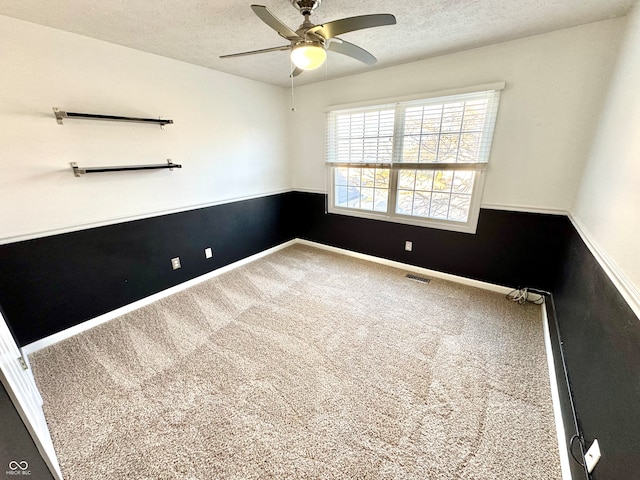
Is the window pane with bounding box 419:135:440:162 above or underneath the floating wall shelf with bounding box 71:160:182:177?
above

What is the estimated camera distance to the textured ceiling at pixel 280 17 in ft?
5.16

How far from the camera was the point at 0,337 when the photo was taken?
1253mm

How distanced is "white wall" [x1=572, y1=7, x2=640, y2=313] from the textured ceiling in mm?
501

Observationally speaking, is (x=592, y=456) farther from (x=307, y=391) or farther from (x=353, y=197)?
(x=353, y=197)

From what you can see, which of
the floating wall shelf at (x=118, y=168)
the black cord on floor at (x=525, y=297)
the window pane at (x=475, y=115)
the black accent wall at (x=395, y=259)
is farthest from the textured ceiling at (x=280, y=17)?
the black cord on floor at (x=525, y=297)

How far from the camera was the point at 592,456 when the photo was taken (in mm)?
1034

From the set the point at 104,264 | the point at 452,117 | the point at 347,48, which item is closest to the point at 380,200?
the point at 452,117

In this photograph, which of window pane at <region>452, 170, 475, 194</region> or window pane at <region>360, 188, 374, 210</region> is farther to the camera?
window pane at <region>360, 188, 374, 210</region>

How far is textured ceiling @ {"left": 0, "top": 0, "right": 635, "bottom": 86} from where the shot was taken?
157cm

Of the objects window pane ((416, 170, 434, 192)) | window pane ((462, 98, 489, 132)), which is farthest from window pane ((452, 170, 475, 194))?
window pane ((462, 98, 489, 132))

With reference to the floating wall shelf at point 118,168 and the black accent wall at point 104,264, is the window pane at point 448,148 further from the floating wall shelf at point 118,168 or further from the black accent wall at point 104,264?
the floating wall shelf at point 118,168

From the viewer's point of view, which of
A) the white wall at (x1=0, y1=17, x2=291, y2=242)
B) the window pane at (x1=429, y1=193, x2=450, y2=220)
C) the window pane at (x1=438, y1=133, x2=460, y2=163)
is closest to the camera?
the white wall at (x1=0, y1=17, x2=291, y2=242)

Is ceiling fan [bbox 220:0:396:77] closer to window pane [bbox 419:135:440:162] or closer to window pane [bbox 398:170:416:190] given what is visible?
window pane [bbox 419:135:440:162]

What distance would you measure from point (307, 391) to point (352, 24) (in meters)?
2.13
